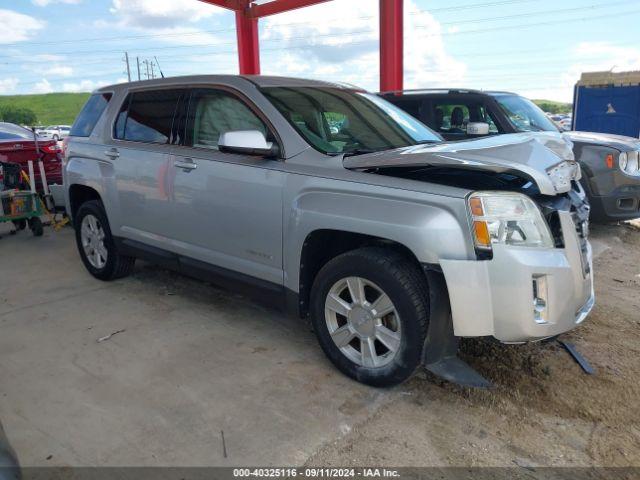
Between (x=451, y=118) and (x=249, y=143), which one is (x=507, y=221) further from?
(x=451, y=118)

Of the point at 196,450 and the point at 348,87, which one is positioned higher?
the point at 348,87

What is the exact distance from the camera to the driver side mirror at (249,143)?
326 cm

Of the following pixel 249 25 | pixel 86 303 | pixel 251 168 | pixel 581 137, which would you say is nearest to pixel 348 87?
pixel 251 168

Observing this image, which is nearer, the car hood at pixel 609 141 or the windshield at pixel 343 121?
the windshield at pixel 343 121

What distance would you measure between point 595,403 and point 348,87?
9.55 feet

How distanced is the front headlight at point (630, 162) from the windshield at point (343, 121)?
11.6 feet

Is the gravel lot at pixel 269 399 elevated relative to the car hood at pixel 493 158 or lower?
lower

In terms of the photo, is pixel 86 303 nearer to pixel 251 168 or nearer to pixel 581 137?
pixel 251 168

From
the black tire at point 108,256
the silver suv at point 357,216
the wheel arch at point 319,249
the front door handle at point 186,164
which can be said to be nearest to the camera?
the silver suv at point 357,216

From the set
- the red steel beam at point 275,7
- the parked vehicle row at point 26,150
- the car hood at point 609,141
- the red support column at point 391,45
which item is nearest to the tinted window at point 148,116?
the parked vehicle row at point 26,150

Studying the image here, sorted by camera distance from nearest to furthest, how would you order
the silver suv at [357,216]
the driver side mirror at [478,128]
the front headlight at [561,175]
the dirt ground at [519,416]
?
the dirt ground at [519,416] < the silver suv at [357,216] < the front headlight at [561,175] < the driver side mirror at [478,128]

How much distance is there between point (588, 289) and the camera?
9.92 ft

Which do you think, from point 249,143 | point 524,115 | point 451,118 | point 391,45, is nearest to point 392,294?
point 249,143

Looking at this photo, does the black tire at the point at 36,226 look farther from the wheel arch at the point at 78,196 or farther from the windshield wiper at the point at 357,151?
the windshield wiper at the point at 357,151
